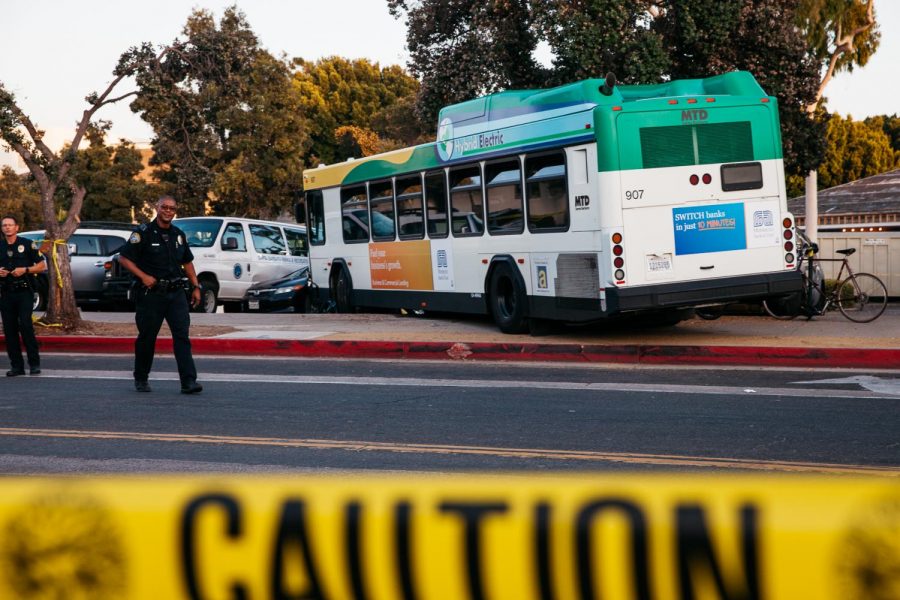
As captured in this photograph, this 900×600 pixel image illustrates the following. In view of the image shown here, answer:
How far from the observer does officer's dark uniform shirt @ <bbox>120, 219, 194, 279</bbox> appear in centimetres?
1072

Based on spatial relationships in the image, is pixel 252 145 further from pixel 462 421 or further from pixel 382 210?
pixel 462 421

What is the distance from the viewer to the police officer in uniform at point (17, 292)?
41.5 feet

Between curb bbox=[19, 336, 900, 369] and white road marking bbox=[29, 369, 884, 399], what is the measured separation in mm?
2293

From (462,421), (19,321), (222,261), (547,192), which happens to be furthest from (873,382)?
(222,261)

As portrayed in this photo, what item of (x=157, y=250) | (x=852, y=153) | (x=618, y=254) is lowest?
(x=618, y=254)

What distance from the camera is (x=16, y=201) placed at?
205 feet

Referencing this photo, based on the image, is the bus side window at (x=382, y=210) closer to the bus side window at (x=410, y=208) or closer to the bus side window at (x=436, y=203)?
the bus side window at (x=410, y=208)

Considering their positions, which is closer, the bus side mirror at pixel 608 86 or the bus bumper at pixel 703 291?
the bus side mirror at pixel 608 86

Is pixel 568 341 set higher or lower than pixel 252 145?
lower

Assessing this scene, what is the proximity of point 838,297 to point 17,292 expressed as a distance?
35.8 feet

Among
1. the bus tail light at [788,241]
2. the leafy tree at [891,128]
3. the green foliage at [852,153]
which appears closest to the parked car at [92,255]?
the bus tail light at [788,241]

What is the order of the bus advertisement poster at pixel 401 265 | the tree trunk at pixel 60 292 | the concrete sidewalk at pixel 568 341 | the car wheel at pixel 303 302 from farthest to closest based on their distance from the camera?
the car wheel at pixel 303 302
the bus advertisement poster at pixel 401 265
the tree trunk at pixel 60 292
the concrete sidewalk at pixel 568 341

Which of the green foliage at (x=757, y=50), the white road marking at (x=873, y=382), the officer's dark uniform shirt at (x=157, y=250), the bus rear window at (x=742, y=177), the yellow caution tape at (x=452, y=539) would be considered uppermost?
the green foliage at (x=757, y=50)

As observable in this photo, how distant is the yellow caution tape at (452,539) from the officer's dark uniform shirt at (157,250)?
9.06m
